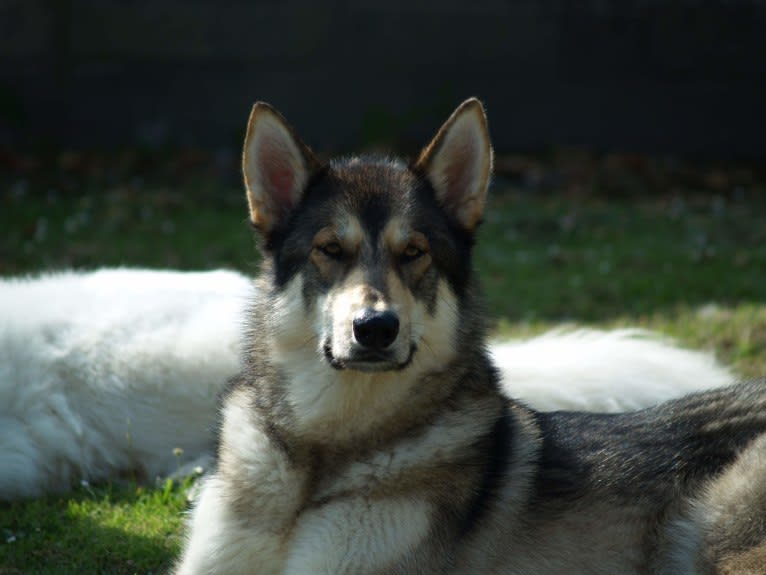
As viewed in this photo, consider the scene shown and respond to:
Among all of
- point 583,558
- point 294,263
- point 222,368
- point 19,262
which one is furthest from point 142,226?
point 583,558

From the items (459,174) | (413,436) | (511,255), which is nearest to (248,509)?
(413,436)

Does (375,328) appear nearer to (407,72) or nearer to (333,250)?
(333,250)

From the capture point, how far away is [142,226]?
33.0 ft

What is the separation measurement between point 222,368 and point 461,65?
7474 millimetres

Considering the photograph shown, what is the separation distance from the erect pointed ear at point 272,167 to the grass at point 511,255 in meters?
1.47

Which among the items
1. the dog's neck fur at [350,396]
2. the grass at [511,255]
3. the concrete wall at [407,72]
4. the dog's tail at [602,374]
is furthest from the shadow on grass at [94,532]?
the concrete wall at [407,72]

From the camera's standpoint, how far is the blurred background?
11.7 m

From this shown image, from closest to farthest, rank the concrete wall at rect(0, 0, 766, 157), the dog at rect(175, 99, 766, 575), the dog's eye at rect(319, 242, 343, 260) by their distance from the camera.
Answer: the dog at rect(175, 99, 766, 575) < the dog's eye at rect(319, 242, 343, 260) < the concrete wall at rect(0, 0, 766, 157)

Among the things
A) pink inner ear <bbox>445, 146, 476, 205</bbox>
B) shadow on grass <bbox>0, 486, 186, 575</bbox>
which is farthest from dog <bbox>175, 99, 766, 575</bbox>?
shadow on grass <bbox>0, 486, 186, 575</bbox>

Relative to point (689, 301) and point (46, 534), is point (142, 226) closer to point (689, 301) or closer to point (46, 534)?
point (689, 301)

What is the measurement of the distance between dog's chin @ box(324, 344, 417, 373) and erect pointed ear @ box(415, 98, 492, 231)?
641mm

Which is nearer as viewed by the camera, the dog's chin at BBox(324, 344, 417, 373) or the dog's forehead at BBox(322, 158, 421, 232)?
the dog's chin at BBox(324, 344, 417, 373)

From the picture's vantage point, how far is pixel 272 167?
4121mm

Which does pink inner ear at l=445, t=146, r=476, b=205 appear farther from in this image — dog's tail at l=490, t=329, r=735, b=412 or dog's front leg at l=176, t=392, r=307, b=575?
dog's tail at l=490, t=329, r=735, b=412
